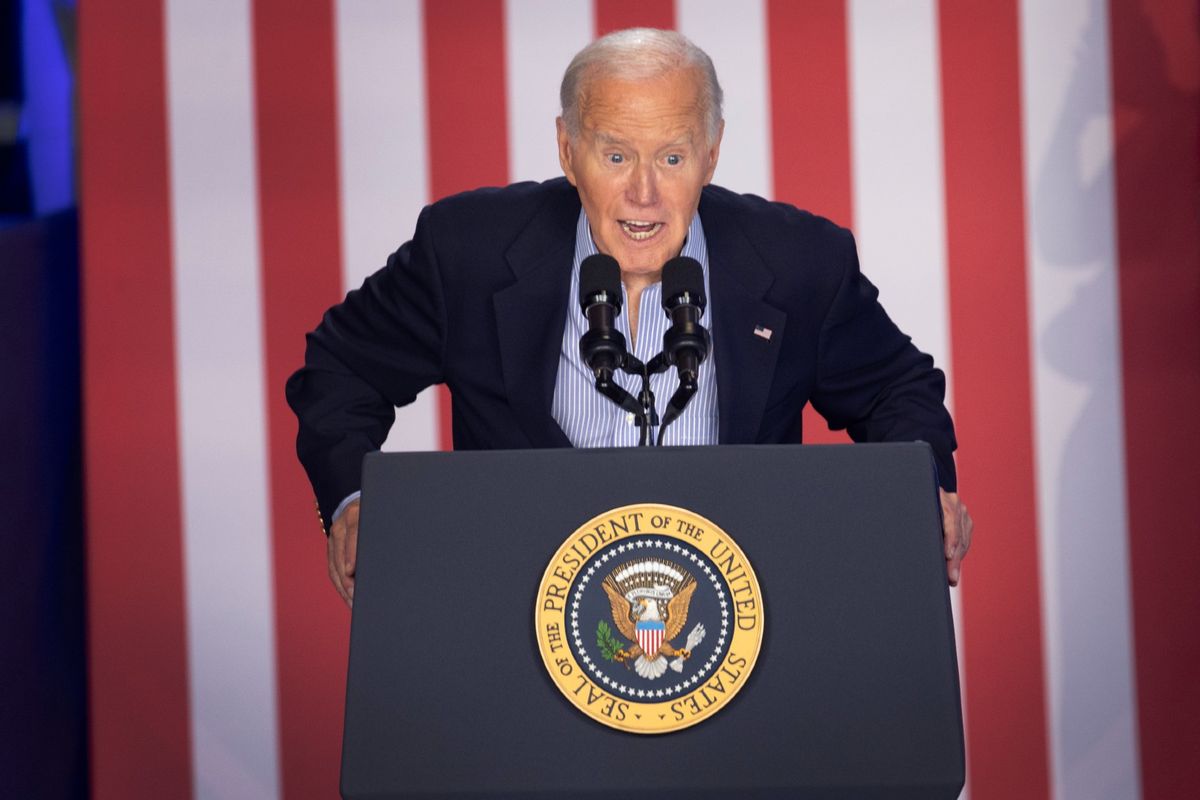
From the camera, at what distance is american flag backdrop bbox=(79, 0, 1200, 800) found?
277cm

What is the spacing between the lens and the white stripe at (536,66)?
279cm

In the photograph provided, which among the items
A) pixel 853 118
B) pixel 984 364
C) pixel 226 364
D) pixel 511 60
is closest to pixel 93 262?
pixel 226 364

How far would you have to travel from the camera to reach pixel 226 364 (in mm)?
2801

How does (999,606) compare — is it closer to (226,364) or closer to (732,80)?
(732,80)

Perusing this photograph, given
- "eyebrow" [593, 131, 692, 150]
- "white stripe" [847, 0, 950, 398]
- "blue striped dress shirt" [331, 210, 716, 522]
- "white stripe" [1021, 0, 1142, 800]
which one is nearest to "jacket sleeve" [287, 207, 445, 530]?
"blue striped dress shirt" [331, 210, 716, 522]

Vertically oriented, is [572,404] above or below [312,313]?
below

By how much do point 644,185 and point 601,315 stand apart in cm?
35

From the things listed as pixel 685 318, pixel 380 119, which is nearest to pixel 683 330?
pixel 685 318

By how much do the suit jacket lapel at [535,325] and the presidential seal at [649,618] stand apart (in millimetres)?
541

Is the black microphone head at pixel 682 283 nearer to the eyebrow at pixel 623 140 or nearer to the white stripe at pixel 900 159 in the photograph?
the eyebrow at pixel 623 140

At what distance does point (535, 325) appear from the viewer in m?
1.77

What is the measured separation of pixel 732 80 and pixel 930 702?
1790 millimetres

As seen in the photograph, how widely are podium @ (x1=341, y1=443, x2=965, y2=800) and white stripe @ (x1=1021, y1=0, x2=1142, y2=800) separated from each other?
1636 millimetres

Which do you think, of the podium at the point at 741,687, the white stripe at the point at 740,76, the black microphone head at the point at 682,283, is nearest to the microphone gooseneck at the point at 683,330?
the black microphone head at the point at 682,283
